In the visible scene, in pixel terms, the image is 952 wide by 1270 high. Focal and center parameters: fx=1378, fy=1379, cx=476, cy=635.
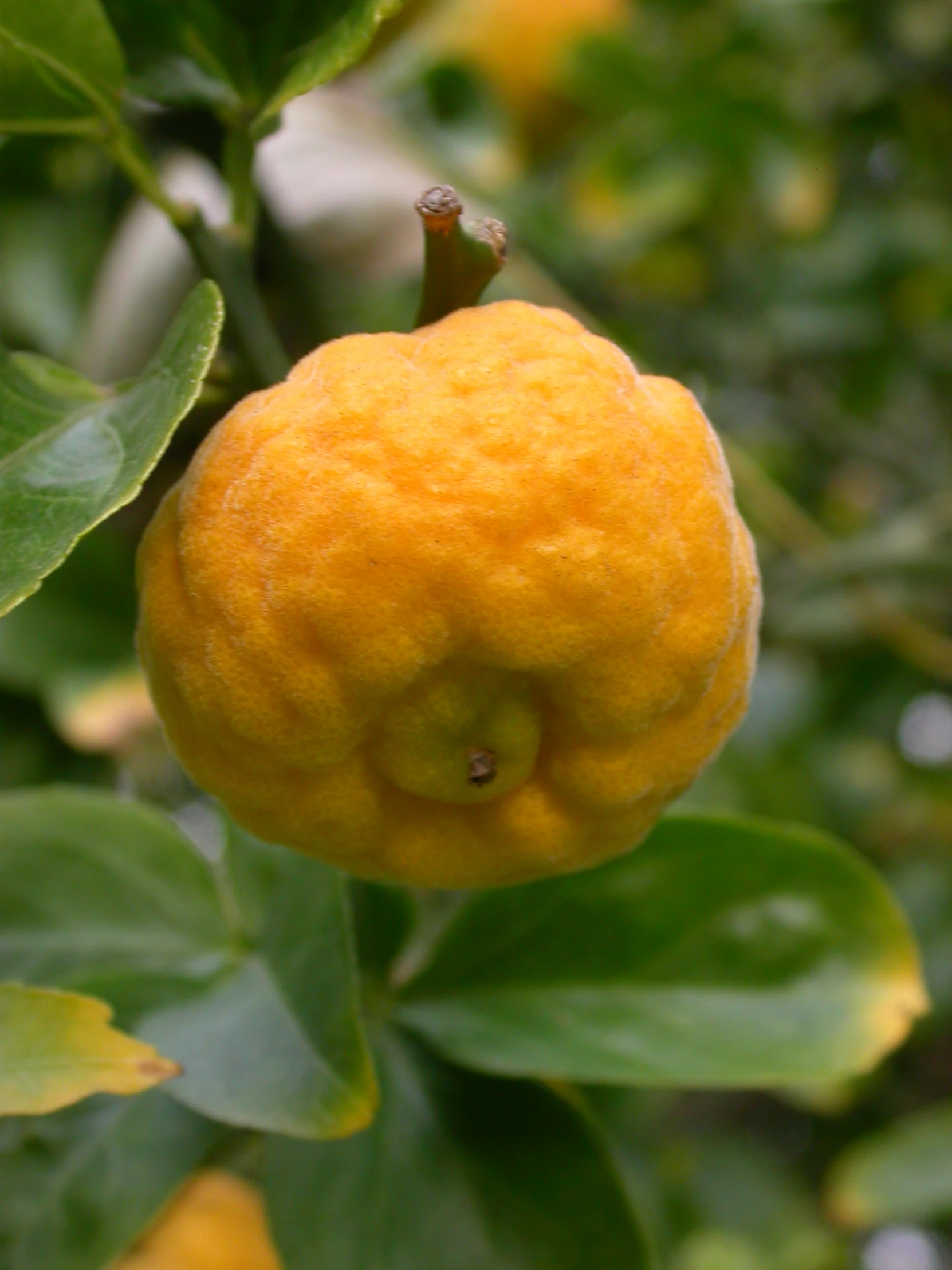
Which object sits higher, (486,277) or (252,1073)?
(486,277)

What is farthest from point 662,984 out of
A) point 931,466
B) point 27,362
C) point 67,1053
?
point 931,466

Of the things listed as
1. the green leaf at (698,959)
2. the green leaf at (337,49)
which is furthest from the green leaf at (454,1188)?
the green leaf at (337,49)

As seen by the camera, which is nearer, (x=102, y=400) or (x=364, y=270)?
(x=102, y=400)

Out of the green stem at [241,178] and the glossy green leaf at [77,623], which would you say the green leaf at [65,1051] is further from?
the glossy green leaf at [77,623]

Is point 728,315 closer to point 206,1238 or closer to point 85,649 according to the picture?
point 85,649

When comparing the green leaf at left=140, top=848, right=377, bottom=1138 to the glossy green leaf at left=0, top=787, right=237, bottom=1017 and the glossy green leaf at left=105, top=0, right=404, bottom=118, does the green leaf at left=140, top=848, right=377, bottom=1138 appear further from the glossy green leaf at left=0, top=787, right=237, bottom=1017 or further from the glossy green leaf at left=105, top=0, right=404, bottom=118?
the glossy green leaf at left=105, top=0, right=404, bottom=118

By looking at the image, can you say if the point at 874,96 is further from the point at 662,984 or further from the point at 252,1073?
the point at 252,1073
